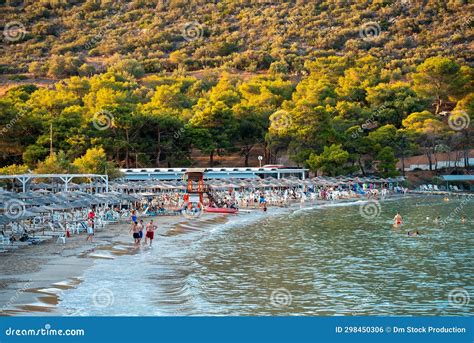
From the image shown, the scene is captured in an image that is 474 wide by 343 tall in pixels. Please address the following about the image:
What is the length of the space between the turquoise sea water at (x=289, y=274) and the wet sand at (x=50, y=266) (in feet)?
1.82

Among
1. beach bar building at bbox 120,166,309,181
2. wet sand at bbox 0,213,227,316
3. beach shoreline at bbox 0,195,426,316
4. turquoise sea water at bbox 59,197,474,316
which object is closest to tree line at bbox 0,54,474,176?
beach bar building at bbox 120,166,309,181

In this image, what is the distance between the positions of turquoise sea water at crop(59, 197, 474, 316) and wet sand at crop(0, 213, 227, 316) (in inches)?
21.8

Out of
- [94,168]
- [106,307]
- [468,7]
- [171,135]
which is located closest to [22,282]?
[106,307]

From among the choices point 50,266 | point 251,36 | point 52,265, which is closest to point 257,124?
point 52,265

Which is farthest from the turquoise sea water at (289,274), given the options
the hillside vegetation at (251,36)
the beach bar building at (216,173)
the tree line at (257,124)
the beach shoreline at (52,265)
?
the hillside vegetation at (251,36)

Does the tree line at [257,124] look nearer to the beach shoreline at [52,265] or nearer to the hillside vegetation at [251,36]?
the beach shoreline at [52,265]

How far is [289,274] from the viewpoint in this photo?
25.1 metres

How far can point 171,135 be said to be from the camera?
80250 mm

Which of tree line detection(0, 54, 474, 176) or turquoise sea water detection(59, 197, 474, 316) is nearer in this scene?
turquoise sea water detection(59, 197, 474, 316)

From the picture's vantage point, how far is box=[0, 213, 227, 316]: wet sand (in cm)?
1881

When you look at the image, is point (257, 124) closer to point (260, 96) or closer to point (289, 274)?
point (260, 96)

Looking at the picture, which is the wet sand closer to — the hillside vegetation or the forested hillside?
the forested hillside

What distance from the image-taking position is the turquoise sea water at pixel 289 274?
63.8ft

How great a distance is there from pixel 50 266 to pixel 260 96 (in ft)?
232
